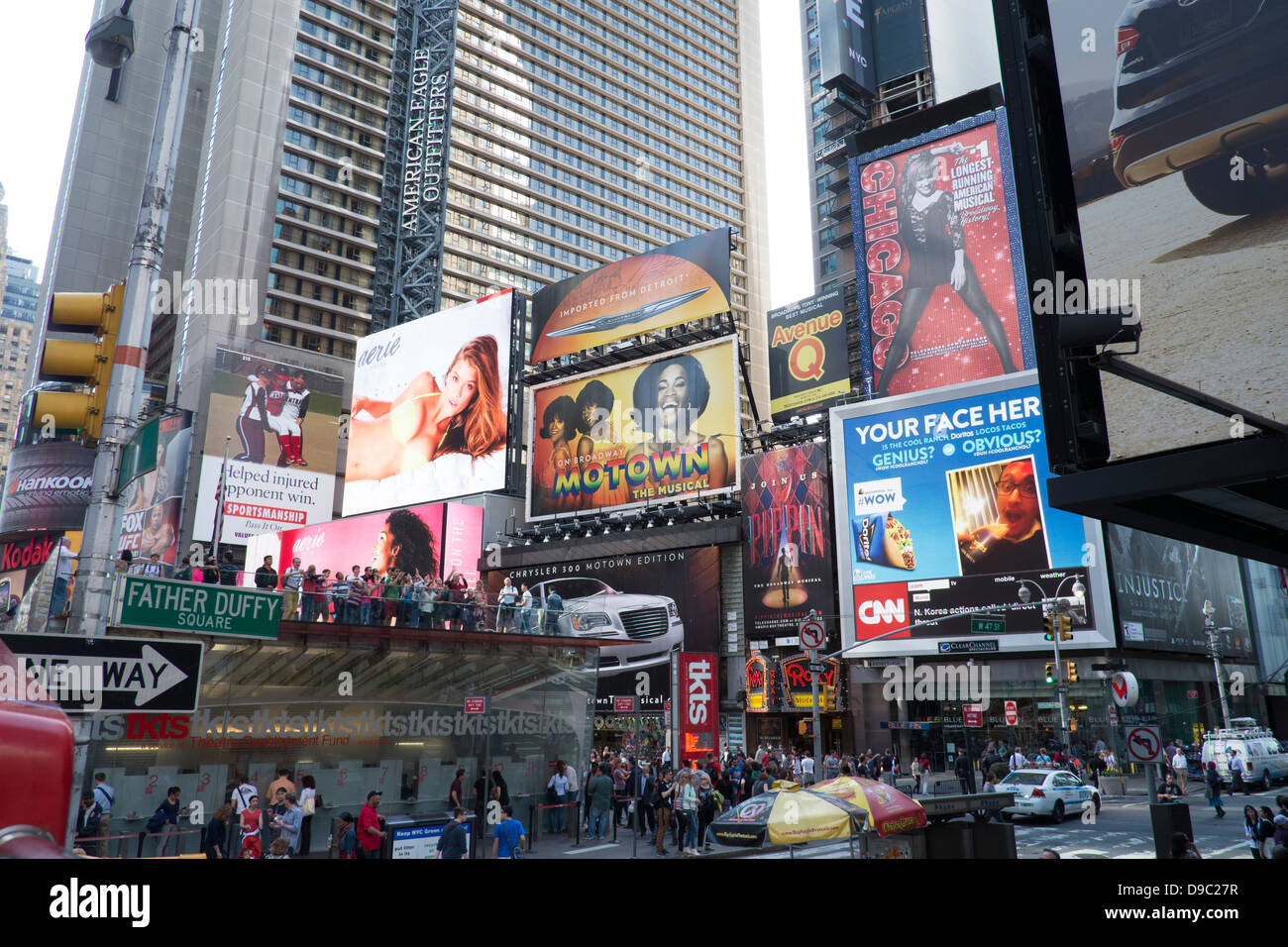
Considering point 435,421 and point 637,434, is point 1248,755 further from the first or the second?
point 435,421

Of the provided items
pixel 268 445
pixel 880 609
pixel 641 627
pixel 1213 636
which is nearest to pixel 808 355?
pixel 880 609

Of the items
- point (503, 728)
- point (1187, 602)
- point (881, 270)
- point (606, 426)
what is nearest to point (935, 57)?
point (881, 270)

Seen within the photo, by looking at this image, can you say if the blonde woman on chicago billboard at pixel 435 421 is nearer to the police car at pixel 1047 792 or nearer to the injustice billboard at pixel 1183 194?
the police car at pixel 1047 792

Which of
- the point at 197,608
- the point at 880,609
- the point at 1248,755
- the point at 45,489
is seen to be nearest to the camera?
the point at 197,608

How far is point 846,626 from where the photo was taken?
41344 mm

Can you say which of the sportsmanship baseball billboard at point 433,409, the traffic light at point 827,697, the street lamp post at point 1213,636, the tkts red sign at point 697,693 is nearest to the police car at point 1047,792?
the tkts red sign at point 697,693

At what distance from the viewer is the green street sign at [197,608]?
903 centimetres

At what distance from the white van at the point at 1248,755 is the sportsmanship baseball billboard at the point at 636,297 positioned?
28575mm

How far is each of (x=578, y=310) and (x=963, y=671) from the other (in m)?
28.9

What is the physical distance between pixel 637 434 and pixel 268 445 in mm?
31499

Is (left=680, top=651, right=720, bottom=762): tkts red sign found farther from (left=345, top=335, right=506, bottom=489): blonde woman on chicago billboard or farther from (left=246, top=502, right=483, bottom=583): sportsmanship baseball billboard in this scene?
(left=246, top=502, right=483, bottom=583): sportsmanship baseball billboard

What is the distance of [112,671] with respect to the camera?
6922mm

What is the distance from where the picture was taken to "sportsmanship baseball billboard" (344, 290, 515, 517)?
50.0m
